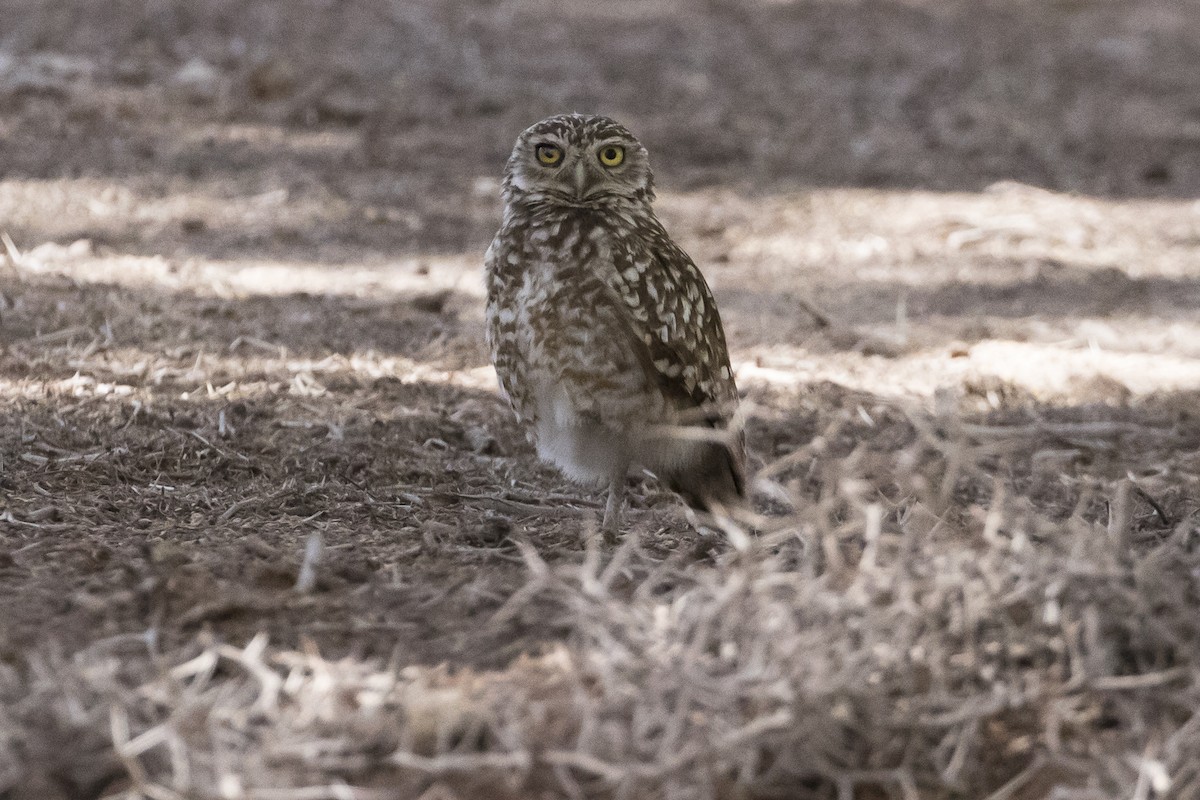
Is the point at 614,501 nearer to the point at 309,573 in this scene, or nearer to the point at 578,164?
the point at 578,164

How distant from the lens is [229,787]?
8.57ft

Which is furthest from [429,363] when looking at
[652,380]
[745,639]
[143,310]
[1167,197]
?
[1167,197]

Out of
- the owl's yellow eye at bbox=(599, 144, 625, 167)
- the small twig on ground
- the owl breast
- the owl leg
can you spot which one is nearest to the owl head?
the owl's yellow eye at bbox=(599, 144, 625, 167)

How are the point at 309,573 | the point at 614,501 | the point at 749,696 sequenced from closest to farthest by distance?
the point at 749,696
the point at 309,573
the point at 614,501

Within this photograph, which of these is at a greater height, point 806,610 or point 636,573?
point 806,610

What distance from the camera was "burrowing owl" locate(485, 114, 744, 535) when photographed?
4594mm

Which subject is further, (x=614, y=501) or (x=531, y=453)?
(x=531, y=453)

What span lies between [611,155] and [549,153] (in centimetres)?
21

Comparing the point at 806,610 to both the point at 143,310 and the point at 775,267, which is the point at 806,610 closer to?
the point at 143,310

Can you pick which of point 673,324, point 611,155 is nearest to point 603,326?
point 673,324

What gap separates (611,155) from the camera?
193 inches

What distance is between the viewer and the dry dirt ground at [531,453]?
9.55ft

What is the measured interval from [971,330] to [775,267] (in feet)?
4.54

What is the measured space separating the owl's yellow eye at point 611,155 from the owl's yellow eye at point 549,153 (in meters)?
0.14
